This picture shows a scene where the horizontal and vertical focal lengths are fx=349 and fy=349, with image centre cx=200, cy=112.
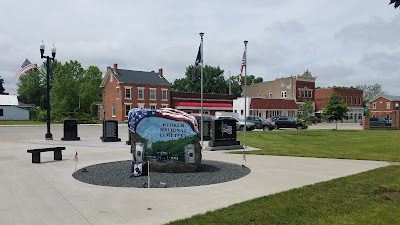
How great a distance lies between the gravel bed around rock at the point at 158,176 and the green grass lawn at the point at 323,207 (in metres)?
2.41

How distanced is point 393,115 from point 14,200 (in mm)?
51207

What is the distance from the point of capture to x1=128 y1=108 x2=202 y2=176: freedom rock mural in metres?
10.7

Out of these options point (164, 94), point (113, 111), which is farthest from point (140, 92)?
point (113, 111)

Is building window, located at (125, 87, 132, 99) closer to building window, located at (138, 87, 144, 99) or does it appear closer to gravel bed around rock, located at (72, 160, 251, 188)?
building window, located at (138, 87, 144, 99)

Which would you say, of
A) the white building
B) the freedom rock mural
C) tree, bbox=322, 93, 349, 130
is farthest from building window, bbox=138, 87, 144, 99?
the freedom rock mural

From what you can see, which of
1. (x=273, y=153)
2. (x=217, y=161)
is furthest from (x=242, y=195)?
(x=273, y=153)

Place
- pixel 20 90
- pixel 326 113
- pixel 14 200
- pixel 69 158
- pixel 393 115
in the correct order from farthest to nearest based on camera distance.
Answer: pixel 20 90
pixel 393 115
pixel 326 113
pixel 69 158
pixel 14 200

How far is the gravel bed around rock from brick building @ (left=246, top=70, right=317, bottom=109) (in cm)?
6026

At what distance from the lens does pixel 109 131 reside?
22.6 m

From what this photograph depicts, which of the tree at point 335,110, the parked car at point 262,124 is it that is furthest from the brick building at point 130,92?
the tree at point 335,110

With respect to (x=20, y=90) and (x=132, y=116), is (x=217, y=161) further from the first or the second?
(x=20, y=90)

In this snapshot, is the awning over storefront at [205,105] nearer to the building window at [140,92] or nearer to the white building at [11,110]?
the building window at [140,92]

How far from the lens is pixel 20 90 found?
306ft

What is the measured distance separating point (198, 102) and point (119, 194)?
53505 millimetres
